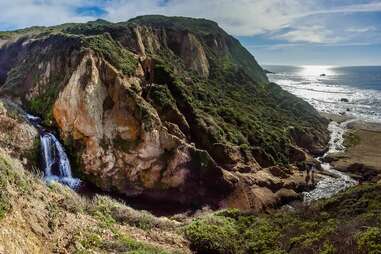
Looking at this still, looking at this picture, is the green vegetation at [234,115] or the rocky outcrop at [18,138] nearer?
the rocky outcrop at [18,138]

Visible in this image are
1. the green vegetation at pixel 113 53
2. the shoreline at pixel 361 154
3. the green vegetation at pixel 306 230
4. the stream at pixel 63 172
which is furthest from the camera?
the shoreline at pixel 361 154

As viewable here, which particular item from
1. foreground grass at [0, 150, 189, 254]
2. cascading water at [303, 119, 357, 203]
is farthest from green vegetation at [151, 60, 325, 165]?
foreground grass at [0, 150, 189, 254]

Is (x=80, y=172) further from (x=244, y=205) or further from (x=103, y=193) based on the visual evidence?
(x=244, y=205)

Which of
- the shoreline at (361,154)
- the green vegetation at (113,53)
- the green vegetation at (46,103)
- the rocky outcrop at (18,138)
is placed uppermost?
the green vegetation at (113,53)

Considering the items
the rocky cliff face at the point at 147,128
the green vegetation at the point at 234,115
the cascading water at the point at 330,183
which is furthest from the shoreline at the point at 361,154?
the green vegetation at the point at 234,115

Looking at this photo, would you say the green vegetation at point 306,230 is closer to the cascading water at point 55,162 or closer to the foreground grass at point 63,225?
the foreground grass at point 63,225

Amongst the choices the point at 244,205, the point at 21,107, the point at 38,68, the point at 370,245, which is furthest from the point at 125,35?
the point at 370,245
